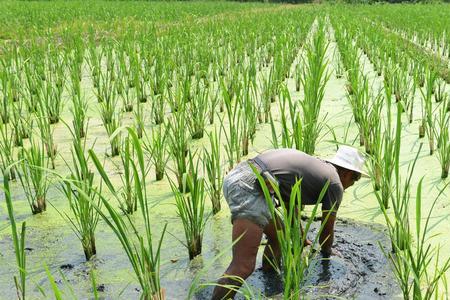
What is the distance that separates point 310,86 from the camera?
3629 millimetres

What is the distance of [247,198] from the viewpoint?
2.20m

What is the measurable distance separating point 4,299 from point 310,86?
220 centimetres

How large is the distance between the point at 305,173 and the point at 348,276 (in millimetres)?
452

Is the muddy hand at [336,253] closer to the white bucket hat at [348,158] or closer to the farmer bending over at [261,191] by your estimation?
the farmer bending over at [261,191]

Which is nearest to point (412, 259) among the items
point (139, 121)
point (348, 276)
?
point (348, 276)

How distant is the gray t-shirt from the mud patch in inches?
10.9

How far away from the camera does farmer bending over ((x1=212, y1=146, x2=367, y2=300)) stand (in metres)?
2.14

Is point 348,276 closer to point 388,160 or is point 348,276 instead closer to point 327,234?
point 327,234

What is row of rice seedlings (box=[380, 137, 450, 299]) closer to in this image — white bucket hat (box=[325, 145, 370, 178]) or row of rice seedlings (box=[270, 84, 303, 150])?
white bucket hat (box=[325, 145, 370, 178])

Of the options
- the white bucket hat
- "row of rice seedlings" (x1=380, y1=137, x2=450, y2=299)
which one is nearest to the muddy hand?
"row of rice seedlings" (x1=380, y1=137, x2=450, y2=299)

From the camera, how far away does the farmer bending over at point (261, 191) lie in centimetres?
214

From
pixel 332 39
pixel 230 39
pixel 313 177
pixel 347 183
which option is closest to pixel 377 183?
pixel 347 183

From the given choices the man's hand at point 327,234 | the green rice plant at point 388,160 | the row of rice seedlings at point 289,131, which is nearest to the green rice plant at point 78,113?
the row of rice seedlings at point 289,131

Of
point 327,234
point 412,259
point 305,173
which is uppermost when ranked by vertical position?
point 305,173
